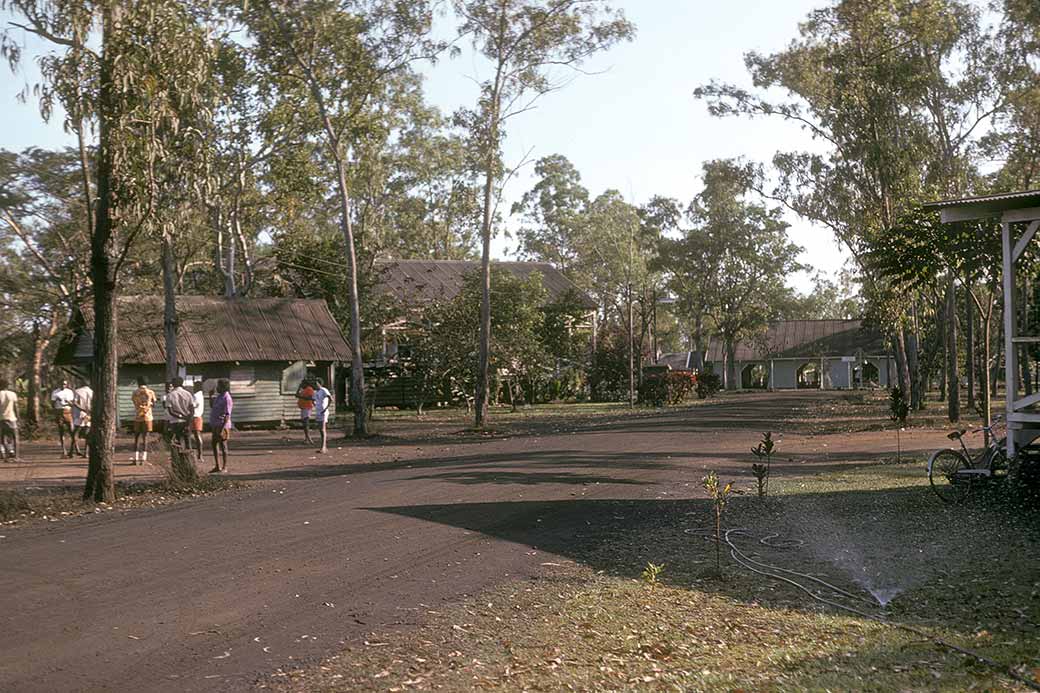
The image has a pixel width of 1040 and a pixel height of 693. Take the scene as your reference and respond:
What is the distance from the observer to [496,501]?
47.2 feet

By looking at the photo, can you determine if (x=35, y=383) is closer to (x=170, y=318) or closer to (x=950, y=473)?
(x=170, y=318)

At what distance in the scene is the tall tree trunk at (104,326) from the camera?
14914 mm

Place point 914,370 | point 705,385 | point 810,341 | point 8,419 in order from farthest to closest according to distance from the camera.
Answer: point 810,341 < point 705,385 < point 914,370 < point 8,419

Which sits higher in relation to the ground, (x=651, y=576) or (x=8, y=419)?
(x=8, y=419)

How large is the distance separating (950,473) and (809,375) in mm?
88993

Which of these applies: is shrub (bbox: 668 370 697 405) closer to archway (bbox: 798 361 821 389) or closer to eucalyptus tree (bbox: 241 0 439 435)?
eucalyptus tree (bbox: 241 0 439 435)

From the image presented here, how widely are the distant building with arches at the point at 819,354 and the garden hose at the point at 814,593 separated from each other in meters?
75.1

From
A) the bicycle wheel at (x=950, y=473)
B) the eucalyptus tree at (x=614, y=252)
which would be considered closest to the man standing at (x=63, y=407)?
the bicycle wheel at (x=950, y=473)

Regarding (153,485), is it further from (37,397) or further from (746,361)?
(746,361)

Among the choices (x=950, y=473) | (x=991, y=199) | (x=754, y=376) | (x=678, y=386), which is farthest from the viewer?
(x=754, y=376)

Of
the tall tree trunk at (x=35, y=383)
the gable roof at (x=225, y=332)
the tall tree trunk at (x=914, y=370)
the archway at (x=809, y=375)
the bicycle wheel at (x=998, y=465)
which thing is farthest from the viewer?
the archway at (x=809, y=375)

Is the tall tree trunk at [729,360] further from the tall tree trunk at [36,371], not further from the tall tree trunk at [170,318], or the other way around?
the tall tree trunk at [170,318]

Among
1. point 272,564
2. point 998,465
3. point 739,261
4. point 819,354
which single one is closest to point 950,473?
point 998,465

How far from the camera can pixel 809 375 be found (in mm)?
99875
